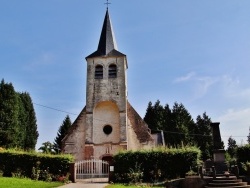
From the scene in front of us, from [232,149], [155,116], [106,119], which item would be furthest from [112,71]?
[155,116]

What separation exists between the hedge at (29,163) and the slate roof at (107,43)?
45.0 ft

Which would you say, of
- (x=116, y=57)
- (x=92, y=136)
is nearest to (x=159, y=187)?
(x=92, y=136)

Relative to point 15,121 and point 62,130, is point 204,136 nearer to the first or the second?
point 62,130

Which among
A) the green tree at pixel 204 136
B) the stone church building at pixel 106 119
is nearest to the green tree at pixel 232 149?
the green tree at pixel 204 136

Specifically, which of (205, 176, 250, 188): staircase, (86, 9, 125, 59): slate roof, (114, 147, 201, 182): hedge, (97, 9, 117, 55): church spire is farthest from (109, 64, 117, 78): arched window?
(205, 176, 250, 188): staircase

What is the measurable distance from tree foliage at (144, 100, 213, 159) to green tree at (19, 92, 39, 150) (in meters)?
21.0

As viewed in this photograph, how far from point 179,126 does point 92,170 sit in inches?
1386

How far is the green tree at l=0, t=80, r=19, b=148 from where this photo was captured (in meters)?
37.8

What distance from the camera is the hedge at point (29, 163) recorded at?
67.1 ft

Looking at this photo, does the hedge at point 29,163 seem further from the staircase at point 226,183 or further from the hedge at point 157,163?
the staircase at point 226,183

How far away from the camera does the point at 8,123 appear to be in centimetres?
3872

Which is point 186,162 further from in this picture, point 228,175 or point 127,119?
point 127,119

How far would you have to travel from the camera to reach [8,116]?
1540 inches

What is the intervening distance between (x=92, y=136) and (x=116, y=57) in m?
8.51
